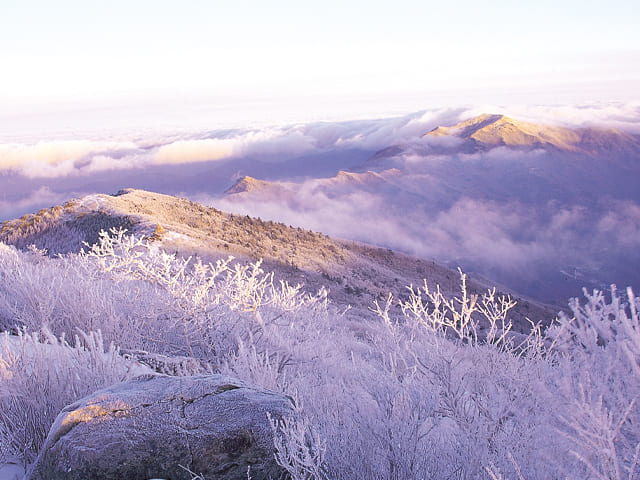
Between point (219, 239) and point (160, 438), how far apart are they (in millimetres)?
18710

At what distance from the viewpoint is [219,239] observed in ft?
66.9

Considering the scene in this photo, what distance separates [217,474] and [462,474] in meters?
1.16

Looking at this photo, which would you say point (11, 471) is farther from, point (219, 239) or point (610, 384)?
point (219, 239)

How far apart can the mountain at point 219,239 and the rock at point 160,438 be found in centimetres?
1233

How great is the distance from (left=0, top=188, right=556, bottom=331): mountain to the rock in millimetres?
12334

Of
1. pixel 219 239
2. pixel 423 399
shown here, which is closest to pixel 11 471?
pixel 423 399

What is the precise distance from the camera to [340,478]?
215 cm

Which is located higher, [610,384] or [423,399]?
[610,384]

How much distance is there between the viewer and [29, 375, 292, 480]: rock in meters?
2.03

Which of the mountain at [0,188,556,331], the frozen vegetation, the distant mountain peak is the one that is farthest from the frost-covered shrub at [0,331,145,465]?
the distant mountain peak

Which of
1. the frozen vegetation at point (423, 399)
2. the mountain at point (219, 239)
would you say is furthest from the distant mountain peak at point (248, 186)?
the frozen vegetation at point (423, 399)

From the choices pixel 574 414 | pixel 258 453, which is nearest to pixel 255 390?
pixel 258 453

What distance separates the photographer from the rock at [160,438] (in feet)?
6.65

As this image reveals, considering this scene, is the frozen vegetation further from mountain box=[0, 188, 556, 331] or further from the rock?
mountain box=[0, 188, 556, 331]
